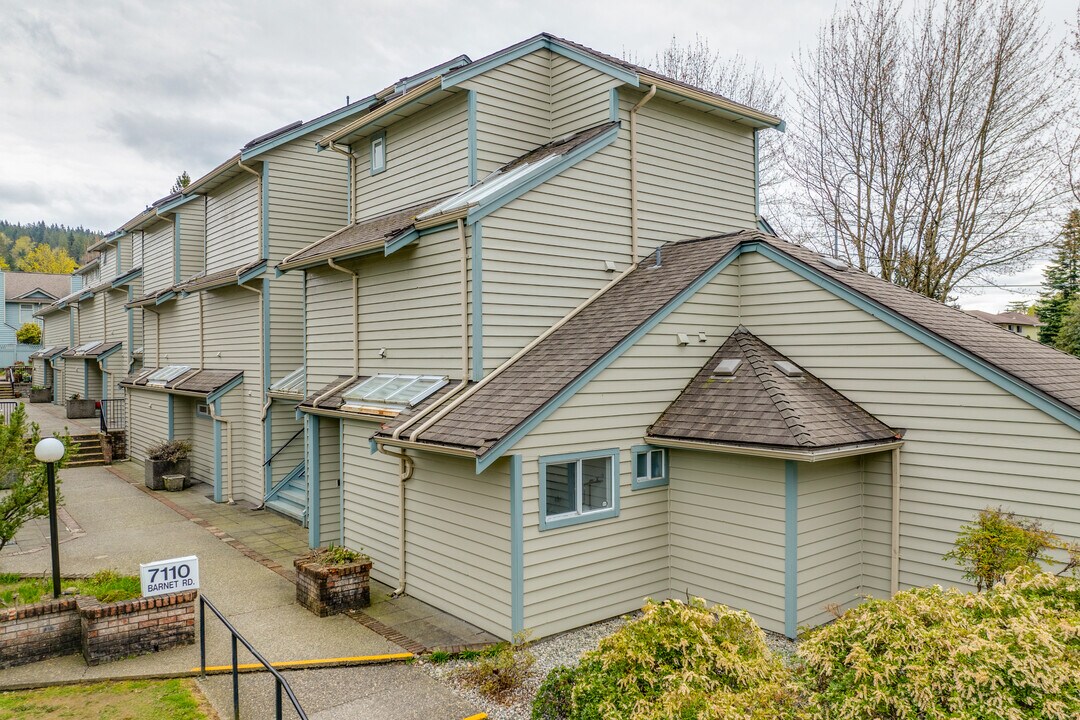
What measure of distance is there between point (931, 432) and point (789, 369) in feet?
6.68

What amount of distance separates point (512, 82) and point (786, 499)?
8.45m

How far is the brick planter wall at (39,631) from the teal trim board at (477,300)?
6015 millimetres

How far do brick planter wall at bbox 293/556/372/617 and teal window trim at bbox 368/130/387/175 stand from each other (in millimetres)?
7666

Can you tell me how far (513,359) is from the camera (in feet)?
33.0

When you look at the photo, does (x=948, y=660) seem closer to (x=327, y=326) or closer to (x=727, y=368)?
(x=727, y=368)

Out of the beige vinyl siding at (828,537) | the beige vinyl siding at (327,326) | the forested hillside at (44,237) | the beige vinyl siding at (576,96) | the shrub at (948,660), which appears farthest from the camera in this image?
the forested hillside at (44,237)

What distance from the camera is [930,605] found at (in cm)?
525

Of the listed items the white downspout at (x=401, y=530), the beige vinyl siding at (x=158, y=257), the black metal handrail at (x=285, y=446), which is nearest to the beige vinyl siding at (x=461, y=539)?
the white downspout at (x=401, y=530)

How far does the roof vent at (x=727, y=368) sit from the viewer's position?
392 inches

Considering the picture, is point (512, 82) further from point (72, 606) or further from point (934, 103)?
point (934, 103)

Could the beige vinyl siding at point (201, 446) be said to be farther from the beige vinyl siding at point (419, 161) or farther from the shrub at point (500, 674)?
the shrub at point (500, 674)

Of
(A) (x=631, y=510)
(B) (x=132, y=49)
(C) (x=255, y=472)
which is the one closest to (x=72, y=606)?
(A) (x=631, y=510)

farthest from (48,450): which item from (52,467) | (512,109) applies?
(512,109)

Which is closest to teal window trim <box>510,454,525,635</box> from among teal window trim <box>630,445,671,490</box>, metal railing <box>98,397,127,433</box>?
teal window trim <box>630,445,671,490</box>
